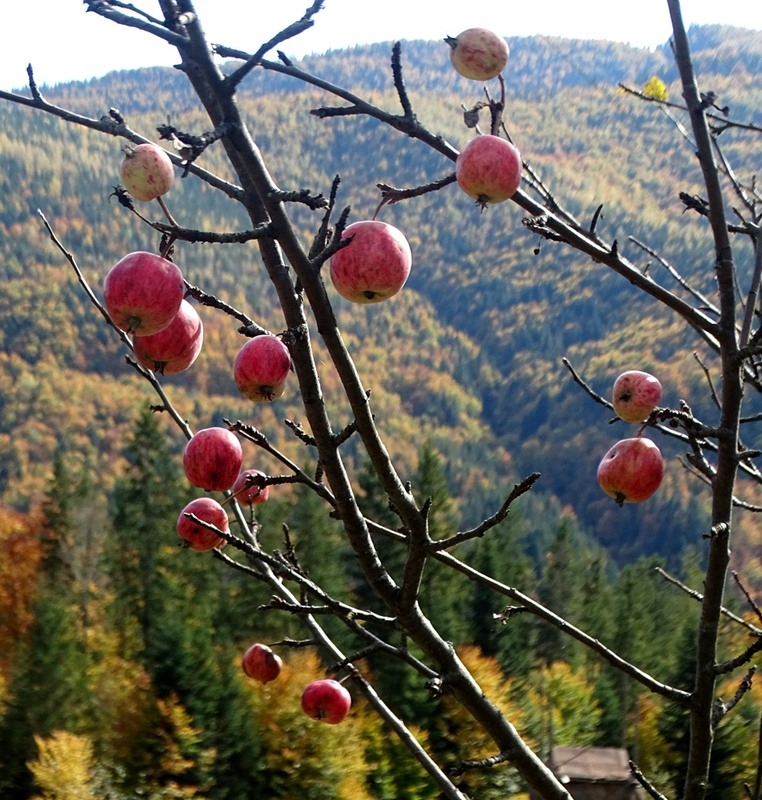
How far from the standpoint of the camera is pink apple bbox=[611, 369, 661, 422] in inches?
93.3

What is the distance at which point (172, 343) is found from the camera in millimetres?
1832

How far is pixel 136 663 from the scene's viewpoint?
36.0 meters

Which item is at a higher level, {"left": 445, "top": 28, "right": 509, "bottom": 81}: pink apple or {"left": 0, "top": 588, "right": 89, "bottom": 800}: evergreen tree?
{"left": 0, "top": 588, "right": 89, "bottom": 800}: evergreen tree

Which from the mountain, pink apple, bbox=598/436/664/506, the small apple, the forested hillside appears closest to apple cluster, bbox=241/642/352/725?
the small apple

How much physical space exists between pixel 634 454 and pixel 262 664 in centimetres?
187

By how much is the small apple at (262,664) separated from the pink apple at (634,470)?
1.73m

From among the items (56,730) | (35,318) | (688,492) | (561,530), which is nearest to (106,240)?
(35,318)

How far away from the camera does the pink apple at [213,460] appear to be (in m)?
2.09

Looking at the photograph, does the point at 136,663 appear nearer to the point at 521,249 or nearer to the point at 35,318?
the point at 35,318

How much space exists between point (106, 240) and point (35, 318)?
2045 centimetres

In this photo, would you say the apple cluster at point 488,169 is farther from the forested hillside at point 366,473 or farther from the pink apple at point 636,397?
the pink apple at point 636,397

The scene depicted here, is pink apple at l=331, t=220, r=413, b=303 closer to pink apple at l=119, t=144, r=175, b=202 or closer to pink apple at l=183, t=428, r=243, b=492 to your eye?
pink apple at l=119, t=144, r=175, b=202

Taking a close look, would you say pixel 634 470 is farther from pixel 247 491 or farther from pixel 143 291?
Answer: pixel 143 291

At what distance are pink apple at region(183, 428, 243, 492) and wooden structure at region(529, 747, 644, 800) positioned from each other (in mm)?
11329
